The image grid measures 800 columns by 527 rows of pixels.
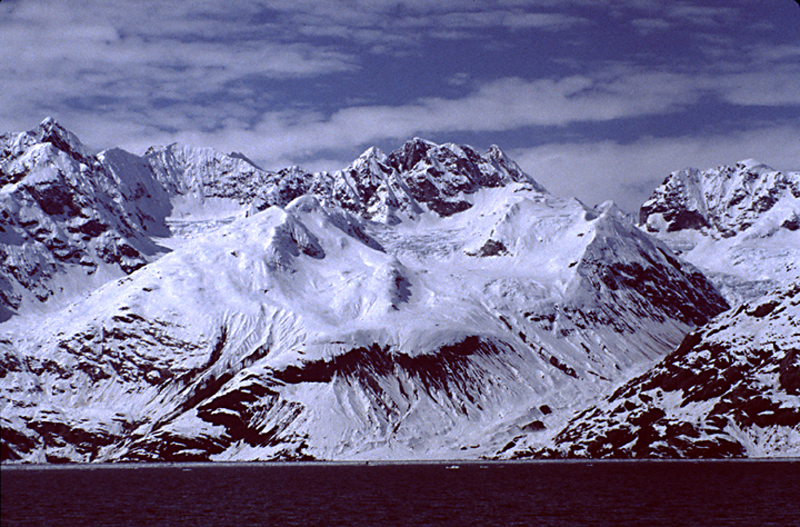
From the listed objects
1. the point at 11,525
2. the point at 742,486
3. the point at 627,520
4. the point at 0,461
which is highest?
the point at 0,461

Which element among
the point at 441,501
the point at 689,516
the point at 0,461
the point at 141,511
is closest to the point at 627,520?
the point at 689,516

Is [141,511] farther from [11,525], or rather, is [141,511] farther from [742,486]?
[742,486]

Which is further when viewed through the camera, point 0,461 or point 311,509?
point 311,509

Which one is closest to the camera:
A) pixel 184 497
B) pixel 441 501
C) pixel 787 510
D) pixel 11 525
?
pixel 11 525

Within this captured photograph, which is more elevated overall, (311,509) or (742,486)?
(311,509)

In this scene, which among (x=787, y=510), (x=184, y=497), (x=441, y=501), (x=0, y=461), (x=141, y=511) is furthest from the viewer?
(x=184, y=497)

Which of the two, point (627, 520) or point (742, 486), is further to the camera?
point (742, 486)

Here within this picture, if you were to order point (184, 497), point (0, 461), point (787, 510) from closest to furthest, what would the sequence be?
point (0, 461)
point (787, 510)
point (184, 497)

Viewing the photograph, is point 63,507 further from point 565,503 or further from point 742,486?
point 742,486

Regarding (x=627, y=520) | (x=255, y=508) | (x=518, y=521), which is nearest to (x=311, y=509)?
(x=255, y=508)
